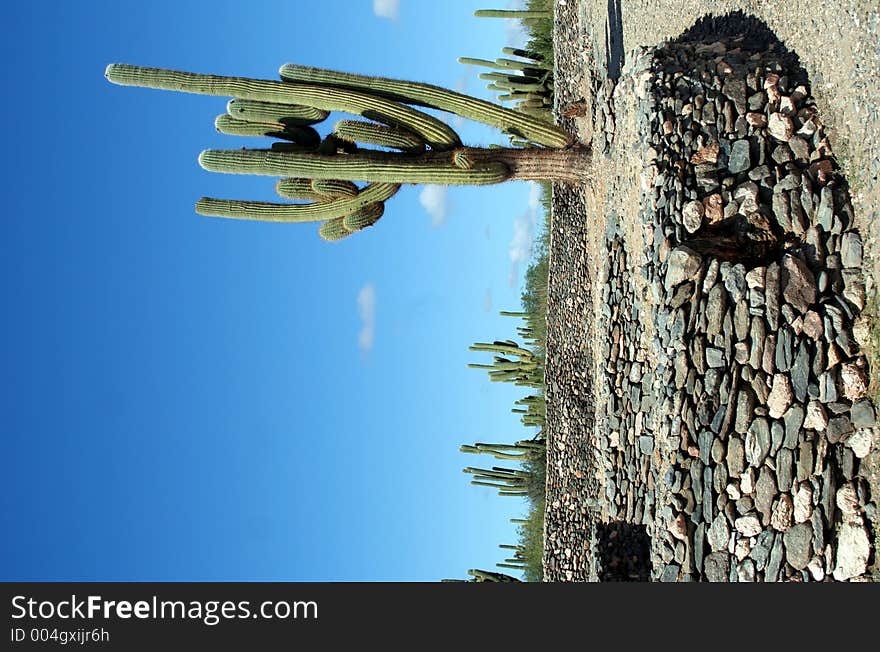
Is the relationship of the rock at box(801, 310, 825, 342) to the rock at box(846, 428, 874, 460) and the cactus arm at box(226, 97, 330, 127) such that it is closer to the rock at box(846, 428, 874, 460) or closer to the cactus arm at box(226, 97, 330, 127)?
the rock at box(846, 428, 874, 460)

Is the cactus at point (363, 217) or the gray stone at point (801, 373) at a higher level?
the cactus at point (363, 217)

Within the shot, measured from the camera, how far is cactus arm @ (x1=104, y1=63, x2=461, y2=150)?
10.3 metres

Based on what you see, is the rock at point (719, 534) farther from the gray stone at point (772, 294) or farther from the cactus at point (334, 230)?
the cactus at point (334, 230)

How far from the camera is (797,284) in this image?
6.73 metres

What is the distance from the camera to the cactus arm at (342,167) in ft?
34.1

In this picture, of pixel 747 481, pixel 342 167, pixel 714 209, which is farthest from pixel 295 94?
pixel 747 481

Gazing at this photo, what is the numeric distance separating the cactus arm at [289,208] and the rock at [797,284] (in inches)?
223

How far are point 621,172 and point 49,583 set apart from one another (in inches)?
292

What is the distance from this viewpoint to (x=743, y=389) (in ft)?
22.9

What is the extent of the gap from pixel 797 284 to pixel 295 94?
6.62m

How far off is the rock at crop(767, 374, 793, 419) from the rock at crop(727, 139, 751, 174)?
230 cm

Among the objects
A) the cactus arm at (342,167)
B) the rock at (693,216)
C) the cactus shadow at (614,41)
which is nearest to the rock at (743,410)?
the rock at (693,216)

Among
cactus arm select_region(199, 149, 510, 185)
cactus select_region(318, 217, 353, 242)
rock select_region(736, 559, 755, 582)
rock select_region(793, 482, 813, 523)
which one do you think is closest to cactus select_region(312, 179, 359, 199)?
cactus arm select_region(199, 149, 510, 185)

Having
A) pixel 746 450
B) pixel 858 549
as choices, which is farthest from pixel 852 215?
pixel 858 549
